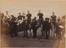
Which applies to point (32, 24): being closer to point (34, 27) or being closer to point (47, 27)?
point (34, 27)

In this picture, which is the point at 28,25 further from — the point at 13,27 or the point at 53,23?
the point at 53,23

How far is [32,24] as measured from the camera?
4.79ft

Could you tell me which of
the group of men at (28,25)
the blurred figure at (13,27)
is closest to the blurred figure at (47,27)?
the group of men at (28,25)

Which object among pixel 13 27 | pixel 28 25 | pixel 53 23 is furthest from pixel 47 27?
pixel 13 27

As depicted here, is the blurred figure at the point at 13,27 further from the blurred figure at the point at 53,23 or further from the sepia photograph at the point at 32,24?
the blurred figure at the point at 53,23

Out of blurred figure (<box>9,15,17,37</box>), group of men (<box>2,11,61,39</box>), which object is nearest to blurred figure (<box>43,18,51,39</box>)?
group of men (<box>2,11,61,39</box>)

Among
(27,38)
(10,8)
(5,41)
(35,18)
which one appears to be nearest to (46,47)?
(27,38)

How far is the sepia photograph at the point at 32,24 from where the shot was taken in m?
1.45

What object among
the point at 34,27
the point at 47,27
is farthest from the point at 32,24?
the point at 47,27

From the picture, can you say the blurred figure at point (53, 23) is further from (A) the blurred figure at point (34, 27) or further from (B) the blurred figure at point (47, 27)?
(A) the blurred figure at point (34, 27)

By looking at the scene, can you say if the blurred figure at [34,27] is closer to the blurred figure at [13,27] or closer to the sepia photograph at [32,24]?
the sepia photograph at [32,24]

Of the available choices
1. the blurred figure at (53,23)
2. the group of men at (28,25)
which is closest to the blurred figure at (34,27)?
the group of men at (28,25)

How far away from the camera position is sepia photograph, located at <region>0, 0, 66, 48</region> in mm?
1445

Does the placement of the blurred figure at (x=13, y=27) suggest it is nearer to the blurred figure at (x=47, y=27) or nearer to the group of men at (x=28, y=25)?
the group of men at (x=28, y=25)
